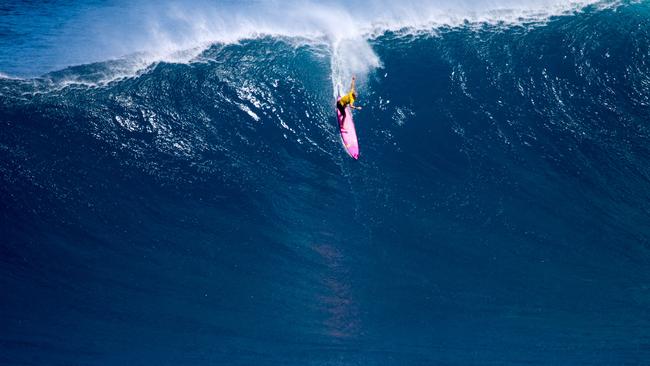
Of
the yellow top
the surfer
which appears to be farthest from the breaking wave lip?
the yellow top

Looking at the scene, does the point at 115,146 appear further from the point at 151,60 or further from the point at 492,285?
the point at 492,285

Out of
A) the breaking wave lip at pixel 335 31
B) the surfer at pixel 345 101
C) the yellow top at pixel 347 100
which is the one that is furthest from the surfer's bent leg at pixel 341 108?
the breaking wave lip at pixel 335 31

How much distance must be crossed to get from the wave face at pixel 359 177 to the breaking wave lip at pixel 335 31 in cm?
13

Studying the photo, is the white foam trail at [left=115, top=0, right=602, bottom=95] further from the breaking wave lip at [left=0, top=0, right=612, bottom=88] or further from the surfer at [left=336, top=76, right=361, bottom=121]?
the surfer at [left=336, top=76, right=361, bottom=121]

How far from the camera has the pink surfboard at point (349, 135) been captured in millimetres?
9398

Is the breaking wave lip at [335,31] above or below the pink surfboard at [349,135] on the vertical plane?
above

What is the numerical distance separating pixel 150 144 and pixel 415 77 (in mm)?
5082

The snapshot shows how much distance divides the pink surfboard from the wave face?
20cm

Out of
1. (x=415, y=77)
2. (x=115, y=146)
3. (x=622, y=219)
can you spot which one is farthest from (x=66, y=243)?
(x=622, y=219)

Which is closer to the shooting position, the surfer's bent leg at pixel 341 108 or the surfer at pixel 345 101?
the surfer at pixel 345 101

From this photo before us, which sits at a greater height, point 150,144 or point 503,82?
point 503,82

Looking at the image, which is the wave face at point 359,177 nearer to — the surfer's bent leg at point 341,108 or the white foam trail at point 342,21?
the white foam trail at point 342,21

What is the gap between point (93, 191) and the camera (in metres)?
9.84

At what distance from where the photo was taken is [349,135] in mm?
9469
